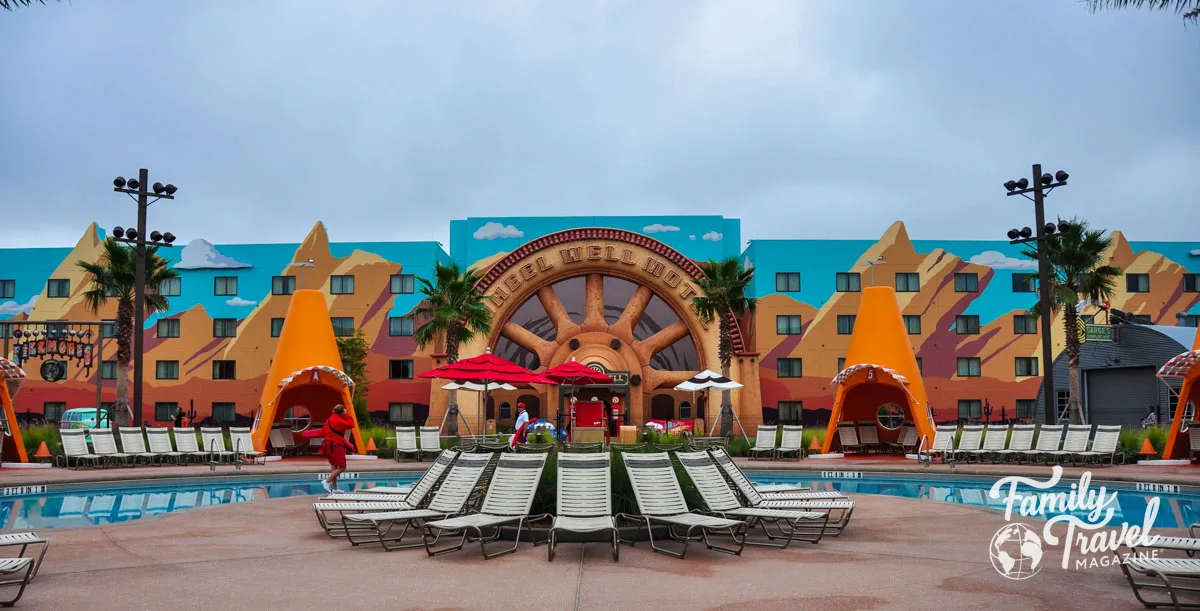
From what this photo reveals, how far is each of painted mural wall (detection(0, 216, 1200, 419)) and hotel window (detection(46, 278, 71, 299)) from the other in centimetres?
23

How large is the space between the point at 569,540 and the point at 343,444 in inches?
253

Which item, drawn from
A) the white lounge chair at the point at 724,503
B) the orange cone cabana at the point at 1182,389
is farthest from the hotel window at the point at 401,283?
the white lounge chair at the point at 724,503

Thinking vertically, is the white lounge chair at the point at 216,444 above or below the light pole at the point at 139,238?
below

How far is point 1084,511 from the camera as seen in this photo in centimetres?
1362

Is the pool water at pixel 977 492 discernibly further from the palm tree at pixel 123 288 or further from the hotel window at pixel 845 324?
the hotel window at pixel 845 324

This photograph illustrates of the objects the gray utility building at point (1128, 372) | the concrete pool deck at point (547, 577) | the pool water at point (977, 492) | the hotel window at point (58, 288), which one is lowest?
the pool water at point (977, 492)

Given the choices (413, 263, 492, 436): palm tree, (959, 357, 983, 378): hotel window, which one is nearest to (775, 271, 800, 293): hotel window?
(959, 357, 983, 378): hotel window

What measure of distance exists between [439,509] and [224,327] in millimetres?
37002

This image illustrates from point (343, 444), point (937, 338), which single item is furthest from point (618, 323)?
point (343, 444)

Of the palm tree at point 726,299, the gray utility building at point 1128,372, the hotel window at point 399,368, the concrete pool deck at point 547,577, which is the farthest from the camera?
the hotel window at point 399,368

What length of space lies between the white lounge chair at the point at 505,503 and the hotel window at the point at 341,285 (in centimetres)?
3444

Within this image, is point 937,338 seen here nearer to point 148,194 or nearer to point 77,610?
point 148,194

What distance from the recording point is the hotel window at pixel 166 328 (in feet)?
142

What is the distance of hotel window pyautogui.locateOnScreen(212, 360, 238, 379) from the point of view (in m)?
43.0
